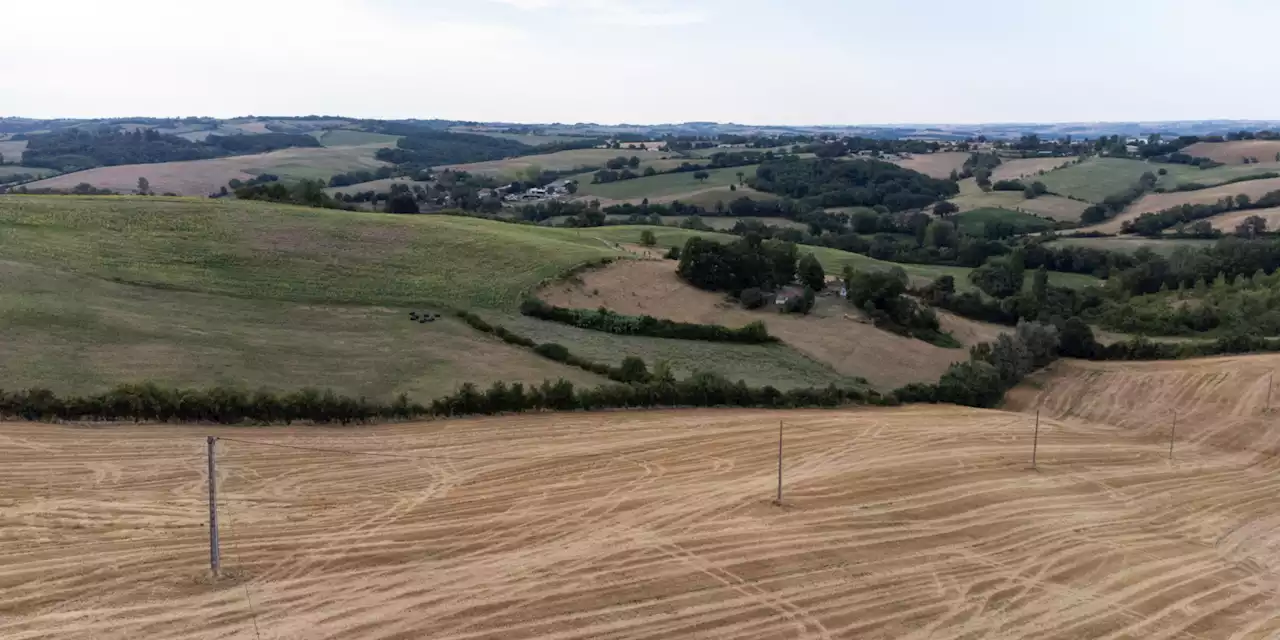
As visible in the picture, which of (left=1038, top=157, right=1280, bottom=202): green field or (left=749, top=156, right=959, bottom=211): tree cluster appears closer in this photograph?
(left=1038, top=157, right=1280, bottom=202): green field

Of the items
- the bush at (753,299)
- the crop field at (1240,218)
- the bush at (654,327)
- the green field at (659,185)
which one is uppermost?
the green field at (659,185)

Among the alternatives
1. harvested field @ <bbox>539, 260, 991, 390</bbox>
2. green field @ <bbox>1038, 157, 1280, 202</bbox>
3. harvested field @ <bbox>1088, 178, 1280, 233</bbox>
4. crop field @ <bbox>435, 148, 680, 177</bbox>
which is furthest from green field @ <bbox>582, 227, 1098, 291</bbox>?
crop field @ <bbox>435, 148, 680, 177</bbox>

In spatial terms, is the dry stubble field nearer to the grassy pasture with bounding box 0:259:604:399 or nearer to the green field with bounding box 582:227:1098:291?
the grassy pasture with bounding box 0:259:604:399

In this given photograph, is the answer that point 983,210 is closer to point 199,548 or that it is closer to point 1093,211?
point 1093,211

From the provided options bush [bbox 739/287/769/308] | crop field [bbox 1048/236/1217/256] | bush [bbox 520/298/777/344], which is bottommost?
bush [bbox 520/298/777/344]

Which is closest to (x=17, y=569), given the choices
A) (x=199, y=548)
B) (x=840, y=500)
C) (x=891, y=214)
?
(x=199, y=548)

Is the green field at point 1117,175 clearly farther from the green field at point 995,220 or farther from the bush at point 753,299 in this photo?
the bush at point 753,299

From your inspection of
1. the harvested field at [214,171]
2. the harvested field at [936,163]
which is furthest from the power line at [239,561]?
the harvested field at [936,163]
